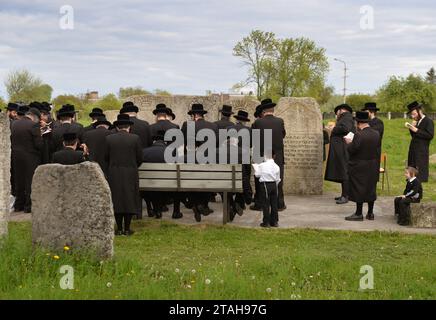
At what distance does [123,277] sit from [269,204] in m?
4.05

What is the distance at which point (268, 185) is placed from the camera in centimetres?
921

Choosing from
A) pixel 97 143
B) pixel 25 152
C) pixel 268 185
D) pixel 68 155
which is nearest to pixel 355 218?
pixel 268 185

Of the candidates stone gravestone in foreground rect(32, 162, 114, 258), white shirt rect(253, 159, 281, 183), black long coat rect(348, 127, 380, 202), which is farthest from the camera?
black long coat rect(348, 127, 380, 202)

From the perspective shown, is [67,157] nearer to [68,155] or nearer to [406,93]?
[68,155]

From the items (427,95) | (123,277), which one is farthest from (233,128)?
(427,95)

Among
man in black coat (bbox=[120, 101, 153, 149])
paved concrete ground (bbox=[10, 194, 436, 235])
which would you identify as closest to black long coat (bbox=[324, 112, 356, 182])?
paved concrete ground (bbox=[10, 194, 436, 235])

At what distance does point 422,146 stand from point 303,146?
275 centimetres

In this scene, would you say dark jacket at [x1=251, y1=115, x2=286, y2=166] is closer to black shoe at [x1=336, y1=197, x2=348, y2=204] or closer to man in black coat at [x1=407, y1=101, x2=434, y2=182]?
black shoe at [x1=336, y1=197, x2=348, y2=204]

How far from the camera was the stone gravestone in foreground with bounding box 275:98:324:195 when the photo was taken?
13.0 metres

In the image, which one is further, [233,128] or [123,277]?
[233,128]

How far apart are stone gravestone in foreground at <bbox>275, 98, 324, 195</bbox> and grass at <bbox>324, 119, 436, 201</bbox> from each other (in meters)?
1.09
